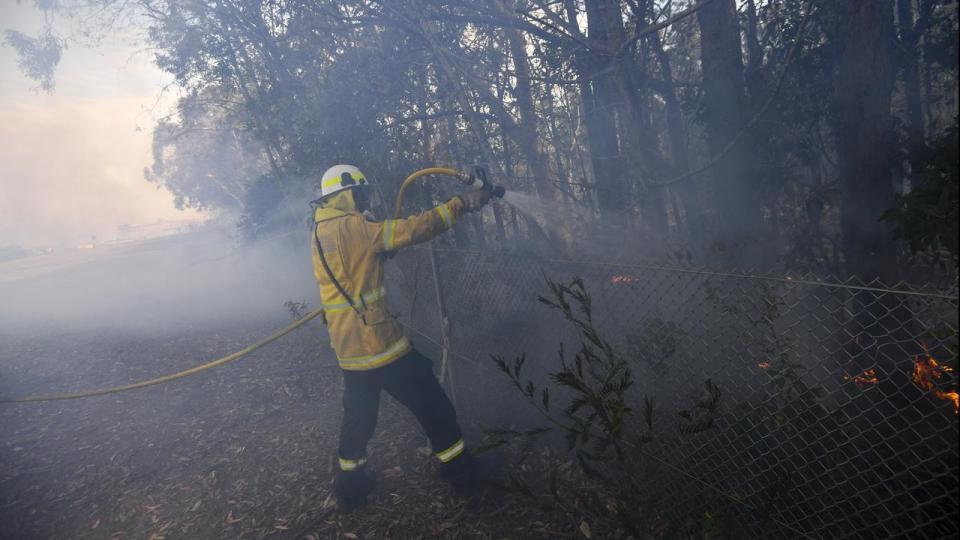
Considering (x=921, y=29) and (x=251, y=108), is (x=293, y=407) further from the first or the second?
(x=921, y=29)

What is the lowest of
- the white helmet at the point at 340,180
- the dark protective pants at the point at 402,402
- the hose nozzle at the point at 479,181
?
the dark protective pants at the point at 402,402

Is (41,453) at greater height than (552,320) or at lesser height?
lesser

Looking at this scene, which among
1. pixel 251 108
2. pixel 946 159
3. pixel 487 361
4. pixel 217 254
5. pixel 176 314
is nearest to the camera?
pixel 946 159

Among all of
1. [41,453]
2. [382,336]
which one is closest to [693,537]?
[382,336]

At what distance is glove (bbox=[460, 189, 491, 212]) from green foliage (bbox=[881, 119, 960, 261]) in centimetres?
210

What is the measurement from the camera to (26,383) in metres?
7.96

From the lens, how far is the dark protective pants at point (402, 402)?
3566mm

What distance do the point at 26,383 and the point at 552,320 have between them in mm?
8552

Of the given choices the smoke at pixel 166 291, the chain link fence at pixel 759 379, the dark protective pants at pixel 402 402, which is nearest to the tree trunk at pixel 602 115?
the chain link fence at pixel 759 379

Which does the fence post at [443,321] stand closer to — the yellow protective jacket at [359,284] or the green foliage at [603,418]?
the green foliage at [603,418]

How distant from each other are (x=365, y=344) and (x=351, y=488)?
3.56ft

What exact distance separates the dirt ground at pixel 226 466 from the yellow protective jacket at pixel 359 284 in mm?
1169

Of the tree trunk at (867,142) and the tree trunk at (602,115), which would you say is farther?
the tree trunk at (602,115)

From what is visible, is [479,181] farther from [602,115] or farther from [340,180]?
[602,115]
